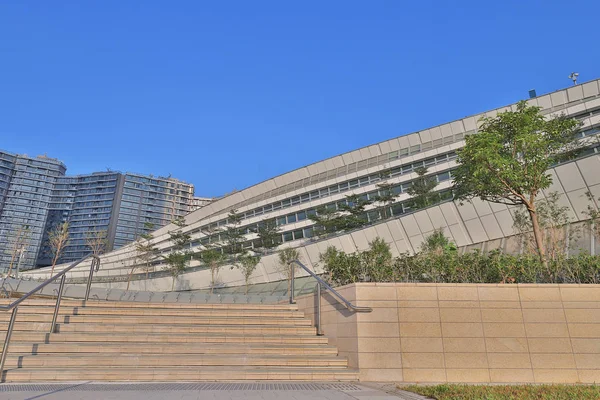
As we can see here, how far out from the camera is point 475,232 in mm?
22938

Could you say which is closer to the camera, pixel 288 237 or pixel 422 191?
pixel 422 191

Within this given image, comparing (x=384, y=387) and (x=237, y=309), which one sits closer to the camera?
(x=384, y=387)

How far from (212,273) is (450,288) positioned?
105 ft

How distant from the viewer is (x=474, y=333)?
6859mm

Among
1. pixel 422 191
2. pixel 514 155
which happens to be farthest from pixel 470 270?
pixel 422 191

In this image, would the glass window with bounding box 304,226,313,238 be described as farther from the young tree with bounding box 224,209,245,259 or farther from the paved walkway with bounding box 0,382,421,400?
the paved walkway with bounding box 0,382,421,400

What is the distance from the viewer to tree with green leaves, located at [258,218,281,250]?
1567 inches

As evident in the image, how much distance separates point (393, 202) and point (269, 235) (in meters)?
15.0

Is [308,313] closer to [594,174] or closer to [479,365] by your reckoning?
[479,365]

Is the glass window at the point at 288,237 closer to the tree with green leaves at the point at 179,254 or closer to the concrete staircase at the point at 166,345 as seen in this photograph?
the tree with green leaves at the point at 179,254

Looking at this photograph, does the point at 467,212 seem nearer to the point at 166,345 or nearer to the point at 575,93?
the point at 166,345

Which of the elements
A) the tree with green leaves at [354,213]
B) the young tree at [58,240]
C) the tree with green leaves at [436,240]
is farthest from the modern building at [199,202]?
the tree with green leaves at [436,240]

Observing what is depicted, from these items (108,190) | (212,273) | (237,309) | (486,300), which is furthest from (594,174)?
(108,190)

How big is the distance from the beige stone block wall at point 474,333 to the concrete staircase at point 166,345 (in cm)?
88
